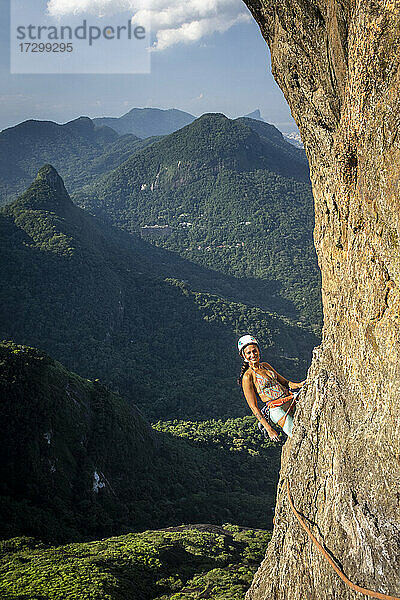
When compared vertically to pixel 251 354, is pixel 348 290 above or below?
above

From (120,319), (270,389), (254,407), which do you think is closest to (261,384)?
(270,389)

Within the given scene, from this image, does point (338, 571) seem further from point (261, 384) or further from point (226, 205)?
point (226, 205)

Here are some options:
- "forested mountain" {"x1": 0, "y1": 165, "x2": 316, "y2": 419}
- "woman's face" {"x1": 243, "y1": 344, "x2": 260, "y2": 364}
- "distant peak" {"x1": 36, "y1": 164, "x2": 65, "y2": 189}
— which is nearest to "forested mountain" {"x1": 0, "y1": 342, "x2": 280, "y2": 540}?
"woman's face" {"x1": 243, "y1": 344, "x2": 260, "y2": 364}

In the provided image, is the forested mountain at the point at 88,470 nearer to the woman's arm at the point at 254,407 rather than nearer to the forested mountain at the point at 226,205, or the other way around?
the woman's arm at the point at 254,407

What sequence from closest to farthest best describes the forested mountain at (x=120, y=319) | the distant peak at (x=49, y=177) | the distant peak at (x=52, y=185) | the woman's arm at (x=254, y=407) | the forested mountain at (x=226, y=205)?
the woman's arm at (x=254, y=407)
the forested mountain at (x=120, y=319)
the distant peak at (x=52, y=185)
the distant peak at (x=49, y=177)
the forested mountain at (x=226, y=205)

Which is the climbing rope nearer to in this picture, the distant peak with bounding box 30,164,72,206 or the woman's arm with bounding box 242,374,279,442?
the woman's arm with bounding box 242,374,279,442

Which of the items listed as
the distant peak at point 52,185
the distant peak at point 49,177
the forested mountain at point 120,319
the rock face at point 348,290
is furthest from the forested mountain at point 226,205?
the rock face at point 348,290

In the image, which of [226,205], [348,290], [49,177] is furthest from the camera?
[226,205]
